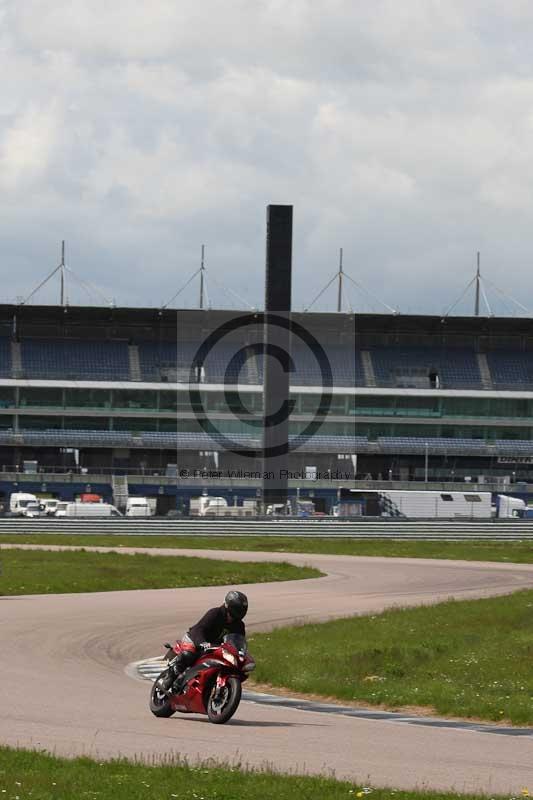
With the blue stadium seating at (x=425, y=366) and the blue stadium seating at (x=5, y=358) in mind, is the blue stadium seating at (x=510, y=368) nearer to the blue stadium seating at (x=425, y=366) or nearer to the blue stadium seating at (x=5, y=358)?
the blue stadium seating at (x=425, y=366)

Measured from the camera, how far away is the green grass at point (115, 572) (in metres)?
39.2

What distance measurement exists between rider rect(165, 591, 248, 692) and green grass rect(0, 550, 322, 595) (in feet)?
66.9

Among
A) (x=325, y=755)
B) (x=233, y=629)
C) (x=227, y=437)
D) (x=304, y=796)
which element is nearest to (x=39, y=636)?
(x=233, y=629)

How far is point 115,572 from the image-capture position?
43.9m

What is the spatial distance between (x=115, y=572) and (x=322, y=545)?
24.7 metres

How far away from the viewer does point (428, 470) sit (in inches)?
4294

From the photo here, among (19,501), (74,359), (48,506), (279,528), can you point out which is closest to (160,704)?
(279,528)

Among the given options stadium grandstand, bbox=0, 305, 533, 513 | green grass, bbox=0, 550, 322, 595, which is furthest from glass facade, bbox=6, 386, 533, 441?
green grass, bbox=0, 550, 322, 595

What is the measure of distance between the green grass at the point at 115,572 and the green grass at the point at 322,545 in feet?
38.5

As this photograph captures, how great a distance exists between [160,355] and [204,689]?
9569cm

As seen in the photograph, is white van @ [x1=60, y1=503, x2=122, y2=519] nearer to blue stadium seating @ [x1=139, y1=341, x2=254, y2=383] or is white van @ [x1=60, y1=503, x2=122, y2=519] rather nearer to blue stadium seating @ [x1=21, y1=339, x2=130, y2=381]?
blue stadium seating @ [x1=21, y1=339, x2=130, y2=381]

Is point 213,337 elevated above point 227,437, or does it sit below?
above

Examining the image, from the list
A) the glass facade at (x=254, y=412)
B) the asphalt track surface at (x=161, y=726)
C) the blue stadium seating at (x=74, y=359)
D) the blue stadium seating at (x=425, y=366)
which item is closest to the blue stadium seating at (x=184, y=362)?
the glass facade at (x=254, y=412)

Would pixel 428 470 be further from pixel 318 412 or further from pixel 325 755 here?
pixel 325 755
